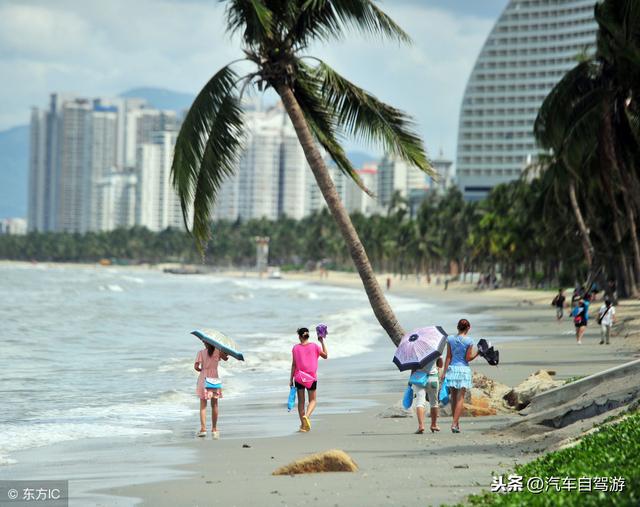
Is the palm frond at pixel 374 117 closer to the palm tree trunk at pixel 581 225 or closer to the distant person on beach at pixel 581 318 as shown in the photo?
the distant person on beach at pixel 581 318

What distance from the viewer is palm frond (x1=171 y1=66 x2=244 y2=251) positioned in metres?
15.3

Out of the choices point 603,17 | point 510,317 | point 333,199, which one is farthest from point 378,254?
point 333,199

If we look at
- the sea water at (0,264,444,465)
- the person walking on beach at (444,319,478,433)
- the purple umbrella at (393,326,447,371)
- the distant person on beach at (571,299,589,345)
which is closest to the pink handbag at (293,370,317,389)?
the sea water at (0,264,444,465)

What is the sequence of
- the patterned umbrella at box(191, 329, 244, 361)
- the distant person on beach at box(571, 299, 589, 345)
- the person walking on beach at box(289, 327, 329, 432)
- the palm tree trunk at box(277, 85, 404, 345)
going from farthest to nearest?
the distant person on beach at box(571, 299, 589, 345)
the palm tree trunk at box(277, 85, 404, 345)
the person walking on beach at box(289, 327, 329, 432)
the patterned umbrella at box(191, 329, 244, 361)

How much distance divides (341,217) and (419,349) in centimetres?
324

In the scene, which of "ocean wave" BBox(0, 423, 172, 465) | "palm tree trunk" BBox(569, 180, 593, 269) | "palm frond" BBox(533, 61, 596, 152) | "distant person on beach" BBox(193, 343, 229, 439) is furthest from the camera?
"palm tree trunk" BBox(569, 180, 593, 269)

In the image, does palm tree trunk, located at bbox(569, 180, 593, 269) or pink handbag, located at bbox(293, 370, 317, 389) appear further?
palm tree trunk, located at bbox(569, 180, 593, 269)

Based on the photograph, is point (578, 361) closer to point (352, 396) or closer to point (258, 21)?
point (352, 396)

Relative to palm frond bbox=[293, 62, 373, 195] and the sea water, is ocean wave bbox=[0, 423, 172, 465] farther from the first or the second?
palm frond bbox=[293, 62, 373, 195]

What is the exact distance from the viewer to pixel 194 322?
46.4 metres

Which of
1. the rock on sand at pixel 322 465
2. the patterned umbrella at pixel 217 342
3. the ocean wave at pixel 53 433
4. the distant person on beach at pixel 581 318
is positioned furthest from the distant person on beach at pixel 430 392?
the distant person on beach at pixel 581 318

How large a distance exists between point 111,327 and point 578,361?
916 inches

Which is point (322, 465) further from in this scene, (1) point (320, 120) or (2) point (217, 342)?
(1) point (320, 120)

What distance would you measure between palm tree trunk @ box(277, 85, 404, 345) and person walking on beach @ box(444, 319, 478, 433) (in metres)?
2.44
